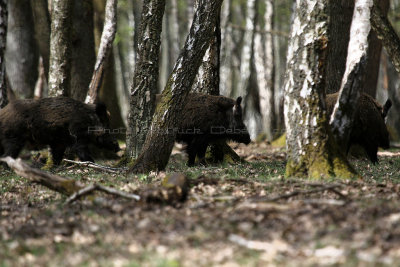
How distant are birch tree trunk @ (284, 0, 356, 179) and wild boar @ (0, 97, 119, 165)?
5.57 metres

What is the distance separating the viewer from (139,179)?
322 inches

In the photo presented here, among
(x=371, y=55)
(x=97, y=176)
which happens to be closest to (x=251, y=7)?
(x=371, y=55)

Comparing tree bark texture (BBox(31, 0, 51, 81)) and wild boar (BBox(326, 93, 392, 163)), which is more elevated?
tree bark texture (BBox(31, 0, 51, 81))

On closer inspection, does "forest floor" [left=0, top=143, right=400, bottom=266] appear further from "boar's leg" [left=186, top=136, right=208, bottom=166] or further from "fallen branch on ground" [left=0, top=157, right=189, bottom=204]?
"boar's leg" [left=186, top=136, right=208, bottom=166]

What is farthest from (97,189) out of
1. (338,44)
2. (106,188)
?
(338,44)

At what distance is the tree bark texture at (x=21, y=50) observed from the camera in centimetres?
1825

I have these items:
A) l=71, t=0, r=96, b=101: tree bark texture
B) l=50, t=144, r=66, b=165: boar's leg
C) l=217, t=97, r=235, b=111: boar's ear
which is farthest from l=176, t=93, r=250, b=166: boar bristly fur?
l=71, t=0, r=96, b=101: tree bark texture

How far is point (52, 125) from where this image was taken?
11.2m

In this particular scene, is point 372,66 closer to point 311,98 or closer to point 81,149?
point 311,98

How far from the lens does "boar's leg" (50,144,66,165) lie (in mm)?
11789

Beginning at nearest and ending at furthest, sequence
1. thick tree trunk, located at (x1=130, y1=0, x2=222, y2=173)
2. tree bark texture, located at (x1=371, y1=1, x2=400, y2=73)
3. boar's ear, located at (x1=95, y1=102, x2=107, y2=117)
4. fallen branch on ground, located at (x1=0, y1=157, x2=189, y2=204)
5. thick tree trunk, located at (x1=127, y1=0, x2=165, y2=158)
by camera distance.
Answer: fallen branch on ground, located at (x1=0, y1=157, x2=189, y2=204)
thick tree trunk, located at (x1=130, y1=0, x2=222, y2=173)
thick tree trunk, located at (x1=127, y1=0, x2=165, y2=158)
tree bark texture, located at (x1=371, y1=1, x2=400, y2=73)
boar's ear, located at (x1=95, y1=102, x2=107, y2=117)

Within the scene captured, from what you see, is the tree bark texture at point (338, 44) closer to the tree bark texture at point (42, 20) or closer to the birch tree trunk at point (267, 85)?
the tree bark texture at point (42, 20)

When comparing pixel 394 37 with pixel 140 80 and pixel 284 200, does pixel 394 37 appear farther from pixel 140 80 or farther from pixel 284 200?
pixel 284 200

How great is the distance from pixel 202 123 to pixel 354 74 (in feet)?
15.9
